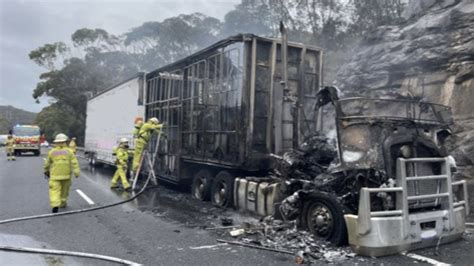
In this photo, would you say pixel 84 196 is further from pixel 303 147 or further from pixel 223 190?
pixel 303 147

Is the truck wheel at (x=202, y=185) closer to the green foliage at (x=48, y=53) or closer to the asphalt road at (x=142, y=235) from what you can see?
the asphalt road at (x=142, y=235)

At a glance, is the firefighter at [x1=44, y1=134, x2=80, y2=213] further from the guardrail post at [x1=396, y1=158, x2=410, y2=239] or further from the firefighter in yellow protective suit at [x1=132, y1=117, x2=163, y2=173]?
the guardrail post at [x1=396, y1=158, x2=410, y2=239]

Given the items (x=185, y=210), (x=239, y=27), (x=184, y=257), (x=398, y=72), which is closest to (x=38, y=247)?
(x=184, y=257)

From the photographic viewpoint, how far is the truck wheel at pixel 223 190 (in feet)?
26.4

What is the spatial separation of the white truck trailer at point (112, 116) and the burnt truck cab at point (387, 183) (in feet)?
26.1

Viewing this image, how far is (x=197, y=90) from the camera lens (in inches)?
361

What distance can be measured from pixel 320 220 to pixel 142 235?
8.46 ft

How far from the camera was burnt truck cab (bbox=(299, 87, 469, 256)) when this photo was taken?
4949mm

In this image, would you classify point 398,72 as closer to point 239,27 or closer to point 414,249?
point 414,249

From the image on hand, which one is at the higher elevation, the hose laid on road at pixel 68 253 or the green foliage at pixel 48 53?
the green foliage at pixel 48 53

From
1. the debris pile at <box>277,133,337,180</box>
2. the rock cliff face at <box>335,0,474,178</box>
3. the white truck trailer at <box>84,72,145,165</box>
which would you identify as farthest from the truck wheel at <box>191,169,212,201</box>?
the rock cliff face at <box>335,0,474,178</box>

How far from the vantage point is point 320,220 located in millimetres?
5566

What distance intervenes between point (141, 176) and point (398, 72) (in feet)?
30.1

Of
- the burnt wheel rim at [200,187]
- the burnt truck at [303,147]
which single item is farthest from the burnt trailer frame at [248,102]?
the burnt wheel rim at [200,187]
